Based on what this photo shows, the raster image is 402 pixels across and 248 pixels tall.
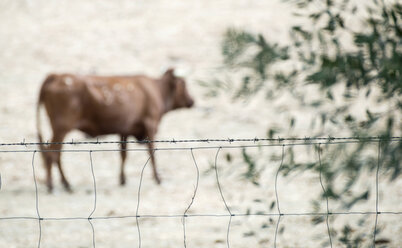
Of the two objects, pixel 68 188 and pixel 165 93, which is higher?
pixel 165 93

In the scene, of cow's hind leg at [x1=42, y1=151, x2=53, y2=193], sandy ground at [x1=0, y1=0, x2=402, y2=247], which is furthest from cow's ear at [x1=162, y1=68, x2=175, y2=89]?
cow's hind leg at [x1=42, y1=151, x2=53, y2=193]

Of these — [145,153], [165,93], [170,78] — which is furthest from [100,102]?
[145,153]

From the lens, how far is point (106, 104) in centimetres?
876

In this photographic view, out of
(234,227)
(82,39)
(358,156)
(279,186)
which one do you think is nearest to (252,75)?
(358,156)

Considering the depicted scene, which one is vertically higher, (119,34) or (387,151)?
(387,151)

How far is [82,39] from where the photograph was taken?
685 inches

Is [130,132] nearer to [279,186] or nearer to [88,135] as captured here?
[88,135]

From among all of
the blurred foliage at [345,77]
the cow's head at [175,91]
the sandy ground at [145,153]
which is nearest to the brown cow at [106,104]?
the cow's head at [175,91]

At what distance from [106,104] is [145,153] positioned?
211 centimetres

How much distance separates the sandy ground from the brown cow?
407 mm

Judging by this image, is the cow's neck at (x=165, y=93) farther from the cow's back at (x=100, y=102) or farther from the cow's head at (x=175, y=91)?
the cow's back at (x=100, y=102)

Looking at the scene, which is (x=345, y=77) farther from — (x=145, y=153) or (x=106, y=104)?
(x=145, y=153)

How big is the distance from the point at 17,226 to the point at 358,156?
3.83 metres

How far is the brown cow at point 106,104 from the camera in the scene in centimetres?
833
